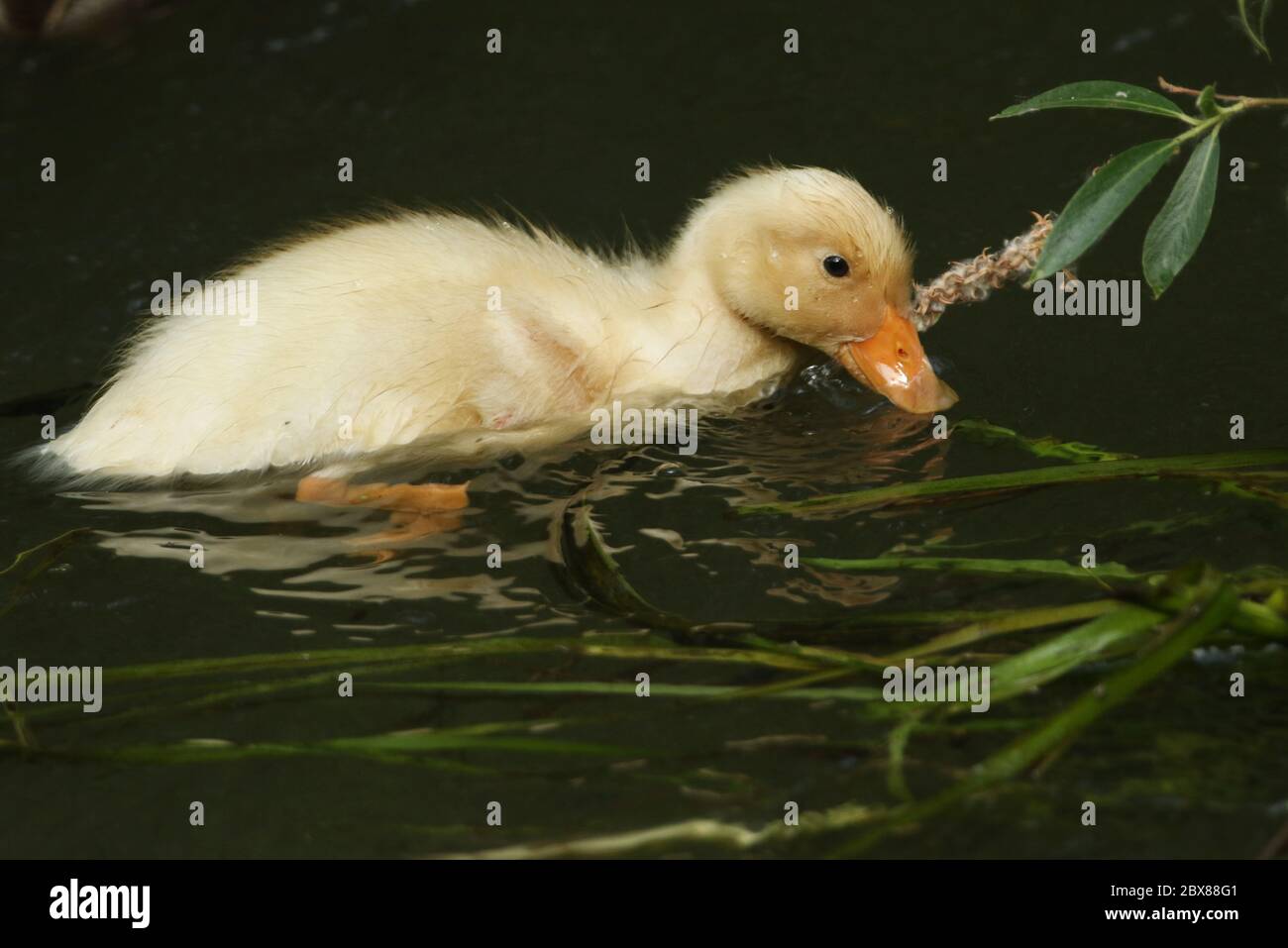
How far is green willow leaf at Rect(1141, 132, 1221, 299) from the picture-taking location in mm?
2613

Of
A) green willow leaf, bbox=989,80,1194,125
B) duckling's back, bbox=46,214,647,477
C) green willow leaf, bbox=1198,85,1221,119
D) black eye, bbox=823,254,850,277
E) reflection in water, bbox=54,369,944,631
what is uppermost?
green willow leaf, bbox=989,80,1194,125

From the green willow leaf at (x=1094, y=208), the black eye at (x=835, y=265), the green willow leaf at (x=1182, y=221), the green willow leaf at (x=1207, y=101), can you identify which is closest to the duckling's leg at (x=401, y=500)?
the black eye at (x=835, y=265)

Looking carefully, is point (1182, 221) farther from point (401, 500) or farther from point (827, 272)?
point (401, 500)

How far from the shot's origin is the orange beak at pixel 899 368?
3.80m

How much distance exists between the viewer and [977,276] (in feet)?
12.8

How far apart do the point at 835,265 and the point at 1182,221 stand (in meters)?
1.26

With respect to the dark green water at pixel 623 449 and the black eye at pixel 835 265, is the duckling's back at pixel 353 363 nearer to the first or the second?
the dark green water at pixel 623 449

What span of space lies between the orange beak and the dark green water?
2.6 inches

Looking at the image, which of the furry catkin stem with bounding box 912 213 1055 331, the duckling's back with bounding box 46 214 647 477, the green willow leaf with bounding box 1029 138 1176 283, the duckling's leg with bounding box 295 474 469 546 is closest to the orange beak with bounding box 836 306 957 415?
the furry catkin stem with bounding box 912 213 1055 331

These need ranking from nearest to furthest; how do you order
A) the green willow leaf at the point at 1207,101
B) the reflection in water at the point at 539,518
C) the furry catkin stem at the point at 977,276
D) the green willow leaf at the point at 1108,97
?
1. the green willow leaf at the point at 1207,101
2. the green willow leaf at the point at 1108,97
3. the reflection in water at the point at 539,518
4. the furry catkin stem at the point at 977,276

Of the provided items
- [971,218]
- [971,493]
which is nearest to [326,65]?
[971,218]

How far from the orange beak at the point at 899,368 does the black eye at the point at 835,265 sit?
15 centimetres

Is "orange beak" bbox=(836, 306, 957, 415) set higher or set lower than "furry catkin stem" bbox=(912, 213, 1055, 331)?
lower

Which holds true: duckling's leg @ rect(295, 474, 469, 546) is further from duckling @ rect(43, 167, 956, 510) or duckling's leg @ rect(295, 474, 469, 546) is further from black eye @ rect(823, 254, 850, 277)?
black eye @ rect(823, 254, 850, 277)
